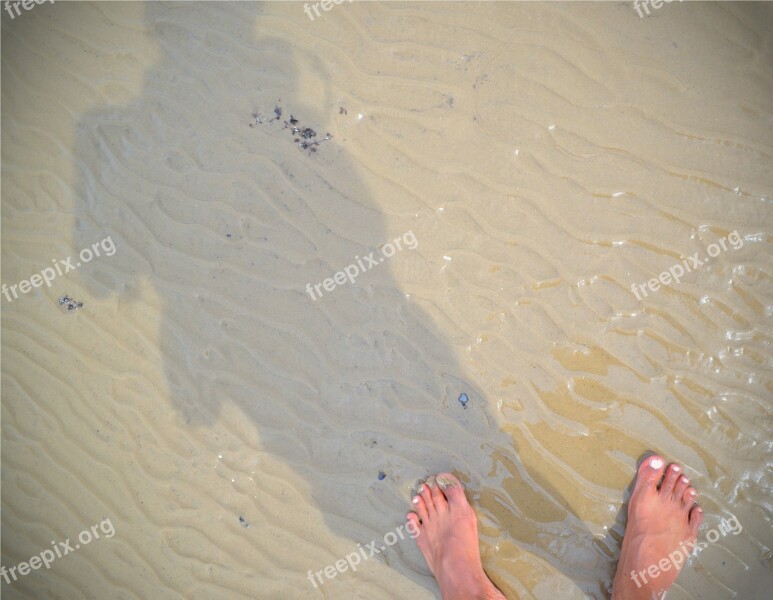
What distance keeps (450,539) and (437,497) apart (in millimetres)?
262

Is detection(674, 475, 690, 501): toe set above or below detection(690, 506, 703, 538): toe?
above

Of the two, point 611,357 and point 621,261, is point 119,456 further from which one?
point 621,261

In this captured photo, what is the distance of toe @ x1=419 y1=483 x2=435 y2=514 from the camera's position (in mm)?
2909

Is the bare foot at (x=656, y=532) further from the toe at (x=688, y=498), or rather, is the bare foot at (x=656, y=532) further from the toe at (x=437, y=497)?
the toe at (x=437, y=497)

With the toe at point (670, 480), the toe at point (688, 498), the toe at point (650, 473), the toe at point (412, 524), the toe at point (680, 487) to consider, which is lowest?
the toe at point (688, 498)

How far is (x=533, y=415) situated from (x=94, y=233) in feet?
11.4

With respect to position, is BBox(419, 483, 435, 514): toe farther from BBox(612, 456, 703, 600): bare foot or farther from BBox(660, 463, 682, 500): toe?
BBox(660, 463, 682, 500): toe

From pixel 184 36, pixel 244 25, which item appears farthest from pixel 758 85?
pixel 184 36

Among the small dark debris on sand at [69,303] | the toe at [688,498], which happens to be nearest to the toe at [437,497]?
the toe at [688,498]

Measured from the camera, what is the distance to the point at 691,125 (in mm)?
2816

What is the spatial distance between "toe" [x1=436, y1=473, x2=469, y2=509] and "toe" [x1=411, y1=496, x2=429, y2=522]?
0.16 m

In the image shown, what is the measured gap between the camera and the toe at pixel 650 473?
109 inches

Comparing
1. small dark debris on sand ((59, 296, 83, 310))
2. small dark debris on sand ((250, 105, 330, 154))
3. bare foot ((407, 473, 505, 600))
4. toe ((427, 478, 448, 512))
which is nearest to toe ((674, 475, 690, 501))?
bare foot ((407, 473, 505, 600))

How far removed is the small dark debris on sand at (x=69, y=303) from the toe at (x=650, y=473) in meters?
4.14
